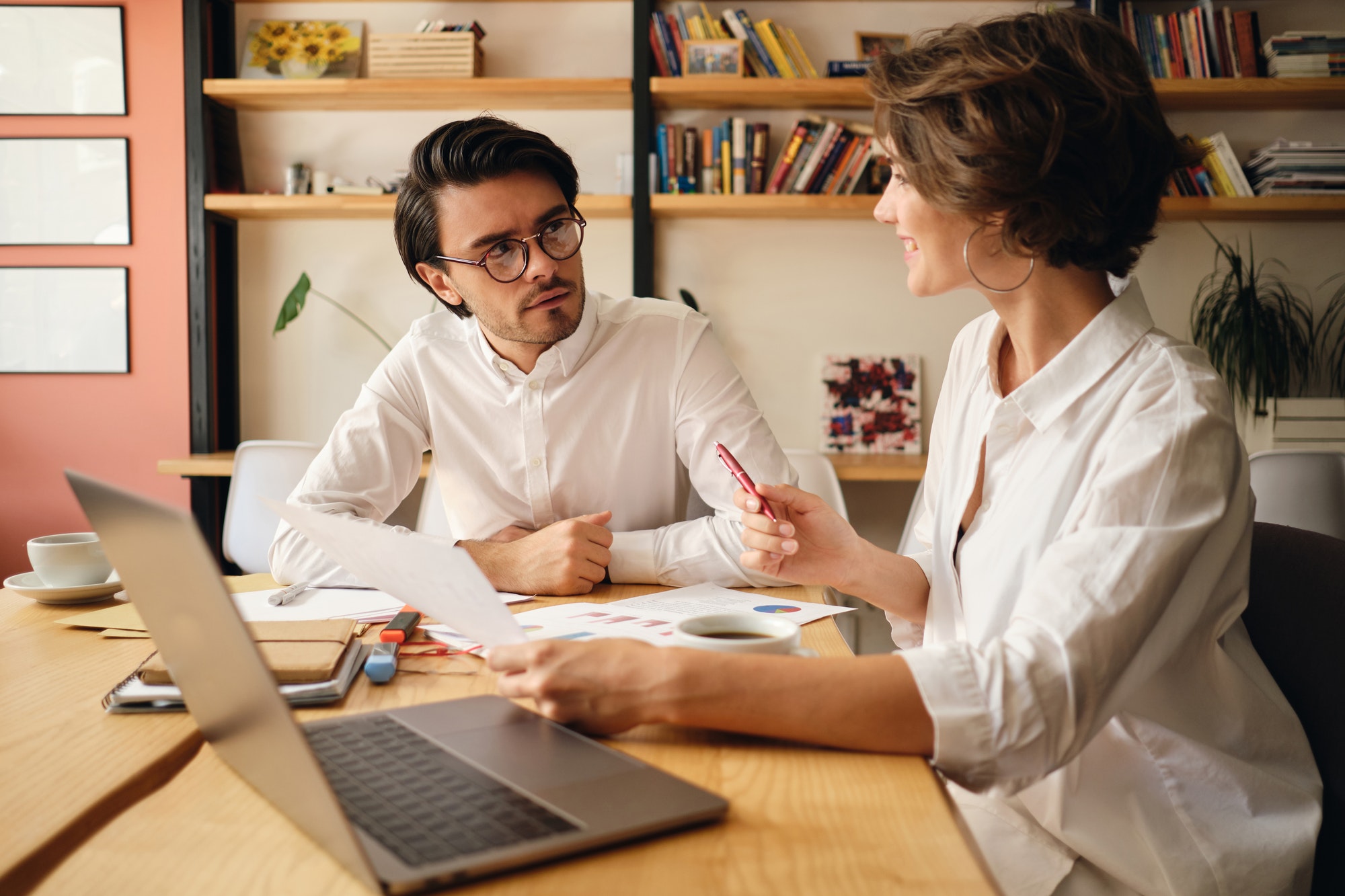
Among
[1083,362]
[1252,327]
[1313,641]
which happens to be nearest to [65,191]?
[1083,362]

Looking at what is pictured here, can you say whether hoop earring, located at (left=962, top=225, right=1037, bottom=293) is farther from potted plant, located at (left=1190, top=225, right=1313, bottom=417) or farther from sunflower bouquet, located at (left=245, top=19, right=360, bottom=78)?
sunflower bouquet, located at (left=245, top=19, right=360, bottom=78)

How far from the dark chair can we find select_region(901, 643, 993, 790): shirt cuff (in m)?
0.39

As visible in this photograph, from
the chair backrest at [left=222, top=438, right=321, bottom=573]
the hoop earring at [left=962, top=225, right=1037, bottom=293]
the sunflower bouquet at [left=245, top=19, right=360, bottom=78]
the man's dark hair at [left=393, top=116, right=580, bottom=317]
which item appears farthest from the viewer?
the sunflower bouquet at [left=245, top=19, right=360, bottom=78]

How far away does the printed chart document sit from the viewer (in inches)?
40.5

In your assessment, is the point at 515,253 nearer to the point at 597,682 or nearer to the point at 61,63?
the point at 597,682

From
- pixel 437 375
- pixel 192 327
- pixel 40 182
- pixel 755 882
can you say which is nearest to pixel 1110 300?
pixel 755 882

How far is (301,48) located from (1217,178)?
10.3ft

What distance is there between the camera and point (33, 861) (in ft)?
1.82

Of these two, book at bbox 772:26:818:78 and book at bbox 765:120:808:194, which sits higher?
book at bbox 772:26:818:78

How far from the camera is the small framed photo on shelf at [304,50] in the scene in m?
3.38

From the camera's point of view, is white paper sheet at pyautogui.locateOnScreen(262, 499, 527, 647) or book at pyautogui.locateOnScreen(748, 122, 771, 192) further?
book at pyautogui.locateOnScreen(748, 122, 771, 192)

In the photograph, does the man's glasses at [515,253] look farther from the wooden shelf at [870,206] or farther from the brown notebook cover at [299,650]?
the wooden shelf at [870,206]

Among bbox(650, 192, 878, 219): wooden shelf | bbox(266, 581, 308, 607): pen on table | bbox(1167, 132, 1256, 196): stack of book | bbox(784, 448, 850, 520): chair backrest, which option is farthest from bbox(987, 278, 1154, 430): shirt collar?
bbox(1167, 132, 1256, 196): stack of book

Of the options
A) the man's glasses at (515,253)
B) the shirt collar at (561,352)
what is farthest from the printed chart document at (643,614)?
the man's glasses at (515,253)
